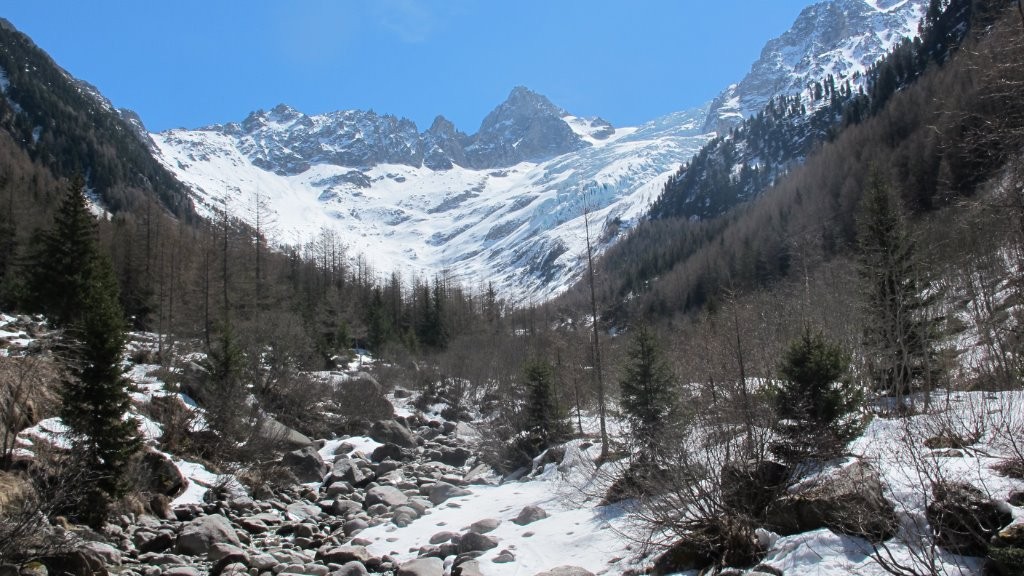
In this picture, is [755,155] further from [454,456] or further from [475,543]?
[475,543]

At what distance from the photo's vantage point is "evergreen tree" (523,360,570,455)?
27234 millimetres

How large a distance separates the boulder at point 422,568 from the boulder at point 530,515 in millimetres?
3114

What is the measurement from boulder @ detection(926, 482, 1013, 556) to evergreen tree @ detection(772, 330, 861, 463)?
3.61 meters

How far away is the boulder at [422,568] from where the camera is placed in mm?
13242

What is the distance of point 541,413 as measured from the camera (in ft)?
89.6

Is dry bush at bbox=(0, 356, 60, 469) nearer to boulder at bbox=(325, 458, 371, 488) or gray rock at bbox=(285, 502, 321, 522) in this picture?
gray rock at bbox=(285, 502, 321, 522)

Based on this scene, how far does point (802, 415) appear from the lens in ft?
38.8

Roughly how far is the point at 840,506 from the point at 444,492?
15965mm

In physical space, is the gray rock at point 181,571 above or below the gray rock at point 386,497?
above

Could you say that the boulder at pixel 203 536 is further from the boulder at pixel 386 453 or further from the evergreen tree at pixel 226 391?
the boulder at pixel 386 453

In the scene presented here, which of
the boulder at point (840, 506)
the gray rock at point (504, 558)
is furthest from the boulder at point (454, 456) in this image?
the boulder at point (840, 506)

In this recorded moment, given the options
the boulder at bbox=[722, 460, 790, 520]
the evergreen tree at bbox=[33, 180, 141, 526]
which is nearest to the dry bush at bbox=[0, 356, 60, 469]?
the evergreen tree at bbox=[33, 180, 141, 526]

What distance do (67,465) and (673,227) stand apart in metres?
156

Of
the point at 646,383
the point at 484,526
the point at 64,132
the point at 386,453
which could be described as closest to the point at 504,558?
the point at 484,526
